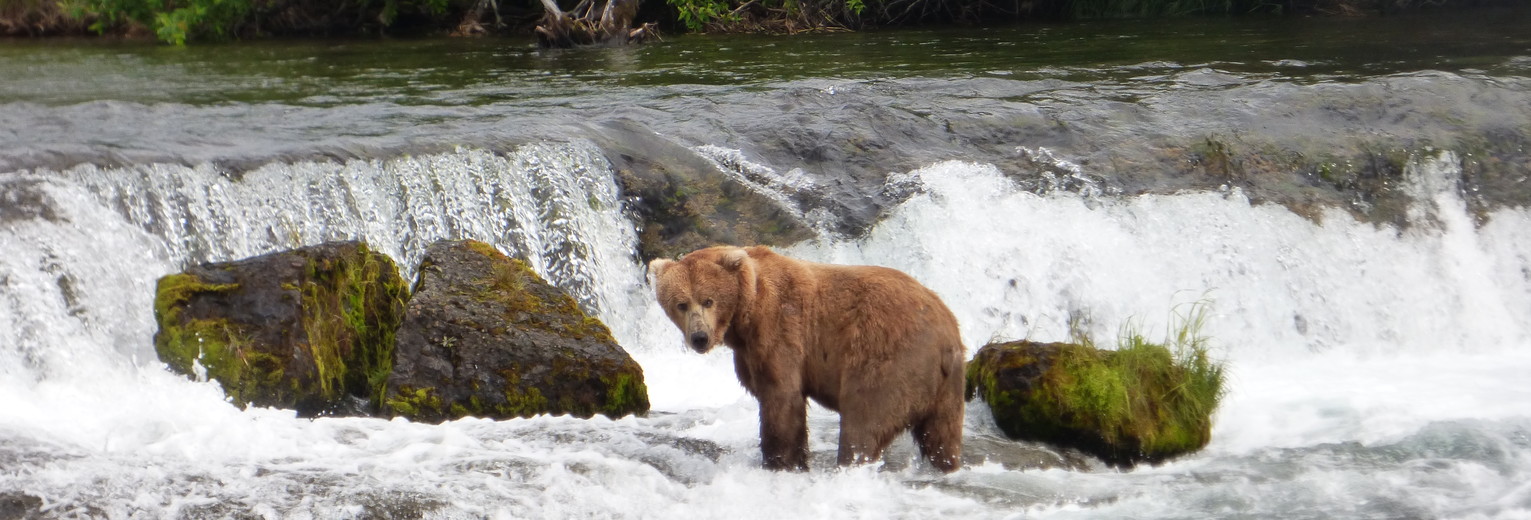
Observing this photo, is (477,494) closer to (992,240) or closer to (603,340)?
(603,340)

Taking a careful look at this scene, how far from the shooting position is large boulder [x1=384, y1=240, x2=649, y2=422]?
7.63 m

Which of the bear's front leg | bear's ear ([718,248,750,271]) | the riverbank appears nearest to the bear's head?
bear's ear ([718,248,750,271])

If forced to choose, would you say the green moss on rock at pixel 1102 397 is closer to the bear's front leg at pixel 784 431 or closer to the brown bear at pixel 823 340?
the brown bear at pixel 823 340

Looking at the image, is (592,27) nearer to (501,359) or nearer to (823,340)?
(501,359)

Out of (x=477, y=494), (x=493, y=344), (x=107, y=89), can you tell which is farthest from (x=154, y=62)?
(x=477, y=494)

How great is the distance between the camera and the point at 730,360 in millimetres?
9445

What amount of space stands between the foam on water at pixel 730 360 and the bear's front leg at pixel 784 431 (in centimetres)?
11

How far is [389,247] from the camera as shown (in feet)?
32.1

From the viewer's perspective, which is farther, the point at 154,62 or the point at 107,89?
the point at 154,62

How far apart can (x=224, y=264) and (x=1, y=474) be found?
2.43 m

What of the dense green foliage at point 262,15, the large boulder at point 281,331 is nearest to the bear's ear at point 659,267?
the large boulder at point 281,331

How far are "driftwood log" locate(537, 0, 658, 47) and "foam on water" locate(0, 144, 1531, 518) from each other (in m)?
11.6

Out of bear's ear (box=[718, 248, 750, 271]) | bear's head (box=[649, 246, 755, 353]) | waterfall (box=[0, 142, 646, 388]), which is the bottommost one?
waterfall (box=[0, 142, 646, 388])

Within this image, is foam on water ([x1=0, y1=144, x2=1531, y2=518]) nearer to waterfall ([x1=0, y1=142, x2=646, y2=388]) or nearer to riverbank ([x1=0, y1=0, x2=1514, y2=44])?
waterfall ([x1=0, y1=142, x2=646, y2=388])
